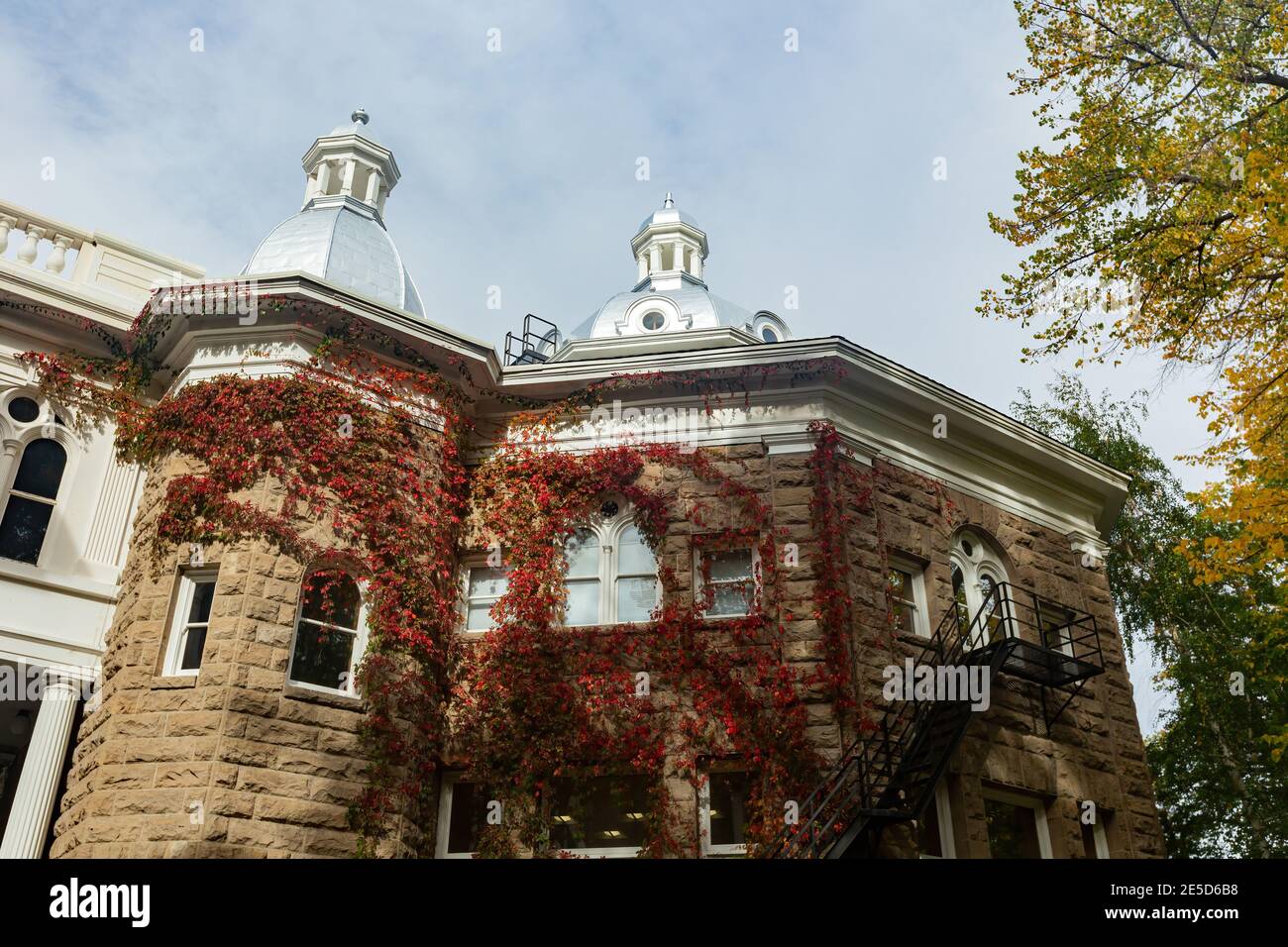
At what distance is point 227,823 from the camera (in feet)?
33.5

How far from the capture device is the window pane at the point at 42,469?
12.6m

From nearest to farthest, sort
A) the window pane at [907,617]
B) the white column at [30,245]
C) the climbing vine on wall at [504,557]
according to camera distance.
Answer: the climbing vine on wall at [504,557], the white column at [30,245], the window pane at [907,617]

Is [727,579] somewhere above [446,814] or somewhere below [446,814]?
above

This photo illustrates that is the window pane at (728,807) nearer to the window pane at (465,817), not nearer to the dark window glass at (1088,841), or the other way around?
the window pane at (465,817)

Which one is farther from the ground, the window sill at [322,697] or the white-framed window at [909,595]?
the white-framed window at [909,595]

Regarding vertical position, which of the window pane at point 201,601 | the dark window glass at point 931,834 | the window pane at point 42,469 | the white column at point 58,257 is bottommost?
the dark window glass at point 931,834

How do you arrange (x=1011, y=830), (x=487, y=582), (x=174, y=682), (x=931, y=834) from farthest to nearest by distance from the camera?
(x=487, y=582) < (x=1011, y=830) < (x=931, y=834) < (x=174, y=682)

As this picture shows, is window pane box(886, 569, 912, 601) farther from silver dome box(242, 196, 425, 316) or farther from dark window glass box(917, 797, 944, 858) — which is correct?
silver dome box(242, 196, 425, 316)

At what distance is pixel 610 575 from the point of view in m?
13.3

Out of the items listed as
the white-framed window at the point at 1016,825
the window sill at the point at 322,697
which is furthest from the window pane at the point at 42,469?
the white-framed window at the point at 1016,825

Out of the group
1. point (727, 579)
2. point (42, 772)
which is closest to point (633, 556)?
point (727, 579)

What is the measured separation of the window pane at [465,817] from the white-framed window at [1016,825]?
6090mm

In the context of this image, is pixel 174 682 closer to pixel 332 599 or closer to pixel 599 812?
pixel 332 599

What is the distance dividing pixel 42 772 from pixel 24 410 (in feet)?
14.4
